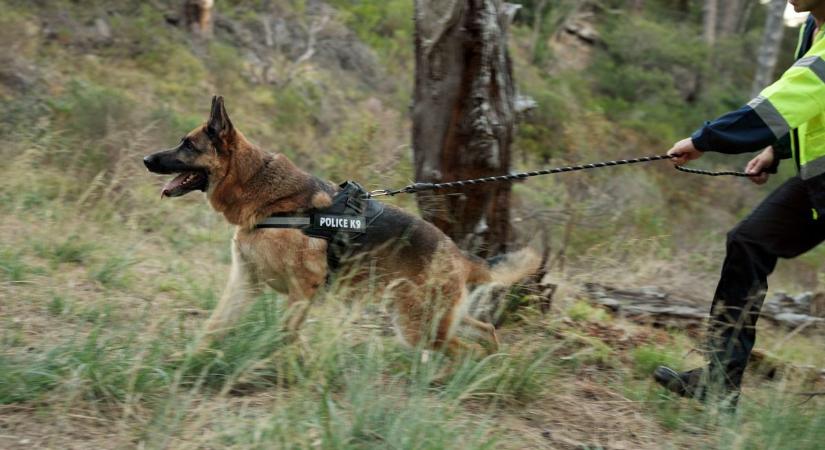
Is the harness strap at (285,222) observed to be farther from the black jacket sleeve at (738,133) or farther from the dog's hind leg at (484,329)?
the black jacket sleeve at (738,133)

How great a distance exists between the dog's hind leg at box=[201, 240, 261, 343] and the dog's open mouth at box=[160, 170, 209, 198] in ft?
1.38

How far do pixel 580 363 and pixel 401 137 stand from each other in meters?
8.45

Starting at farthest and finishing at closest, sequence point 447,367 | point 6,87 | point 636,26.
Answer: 1. point 636,26
2. point 6,87
3. point 447,367

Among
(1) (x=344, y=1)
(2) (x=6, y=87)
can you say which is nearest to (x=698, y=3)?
(1) (x=344, y=1)

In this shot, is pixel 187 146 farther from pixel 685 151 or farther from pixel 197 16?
pixel 197 16

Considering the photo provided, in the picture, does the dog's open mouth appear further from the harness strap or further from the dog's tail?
the dog's tail

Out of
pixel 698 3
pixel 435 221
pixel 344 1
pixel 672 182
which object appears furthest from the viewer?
pixel 698 3

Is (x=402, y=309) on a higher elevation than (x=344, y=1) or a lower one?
lower

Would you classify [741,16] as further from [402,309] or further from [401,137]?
[402,309]

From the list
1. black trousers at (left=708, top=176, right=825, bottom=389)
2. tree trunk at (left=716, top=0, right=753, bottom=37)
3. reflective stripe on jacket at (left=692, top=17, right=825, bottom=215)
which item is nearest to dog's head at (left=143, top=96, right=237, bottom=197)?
reflective stripe on jacket at (left=692, top=17, right=825, bottom=215)

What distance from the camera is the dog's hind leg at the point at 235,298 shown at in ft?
13.0

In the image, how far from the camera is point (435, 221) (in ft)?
17.3

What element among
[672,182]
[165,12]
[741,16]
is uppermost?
[741,16]

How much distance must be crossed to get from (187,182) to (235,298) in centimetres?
81
